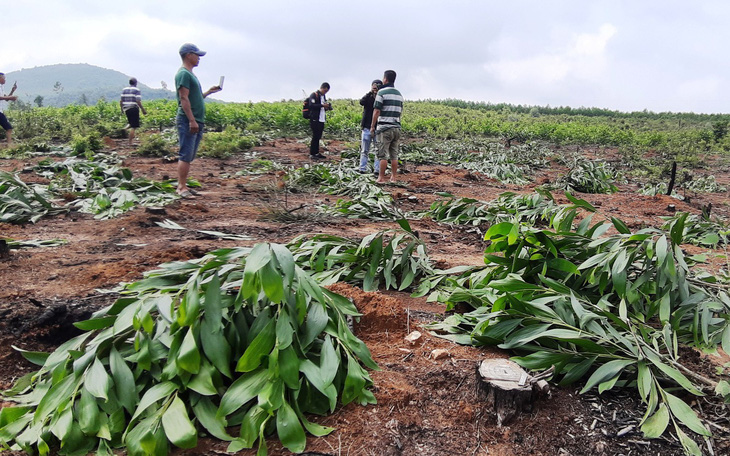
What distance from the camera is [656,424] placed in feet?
5.32

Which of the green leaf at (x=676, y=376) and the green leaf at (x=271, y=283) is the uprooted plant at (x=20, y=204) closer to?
the green leaf at (x=271, y=283)

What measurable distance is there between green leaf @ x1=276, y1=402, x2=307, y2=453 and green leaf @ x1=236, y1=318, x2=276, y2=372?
204 mm

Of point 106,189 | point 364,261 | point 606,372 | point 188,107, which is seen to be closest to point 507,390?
point 606,372

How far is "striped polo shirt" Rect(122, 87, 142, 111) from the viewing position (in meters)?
10.3

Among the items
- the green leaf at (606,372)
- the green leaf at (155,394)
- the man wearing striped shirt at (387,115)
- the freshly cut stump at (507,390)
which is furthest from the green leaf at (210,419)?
the man wearing striped shirt at (387,115)

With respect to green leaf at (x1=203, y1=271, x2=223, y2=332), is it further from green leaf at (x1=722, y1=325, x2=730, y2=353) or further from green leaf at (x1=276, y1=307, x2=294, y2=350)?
green leaf at (x1=722, y1=325, x2=730, y2=353)

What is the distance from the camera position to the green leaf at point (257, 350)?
5.36 feet

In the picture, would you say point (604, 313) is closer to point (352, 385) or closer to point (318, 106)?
point (352, 385)

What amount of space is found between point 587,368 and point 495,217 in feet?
9.11

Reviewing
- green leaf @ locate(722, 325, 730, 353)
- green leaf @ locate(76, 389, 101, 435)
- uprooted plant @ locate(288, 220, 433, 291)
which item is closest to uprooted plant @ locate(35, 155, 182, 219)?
Result: uprooted plant @ locate(288, 220, 433, 291)

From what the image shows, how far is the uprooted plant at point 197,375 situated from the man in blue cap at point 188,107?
12.9 ft

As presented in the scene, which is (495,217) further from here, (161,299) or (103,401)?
(103,401)

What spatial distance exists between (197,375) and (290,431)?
1.39 ft

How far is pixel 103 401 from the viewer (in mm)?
1625
